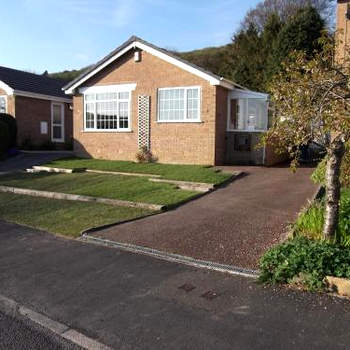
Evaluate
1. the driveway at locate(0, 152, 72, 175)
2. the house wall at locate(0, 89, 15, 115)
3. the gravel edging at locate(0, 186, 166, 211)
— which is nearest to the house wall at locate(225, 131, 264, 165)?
the gravel edging at locate(0, 186, 166, 211)

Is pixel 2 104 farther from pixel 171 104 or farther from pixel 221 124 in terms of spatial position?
pixel 221 124

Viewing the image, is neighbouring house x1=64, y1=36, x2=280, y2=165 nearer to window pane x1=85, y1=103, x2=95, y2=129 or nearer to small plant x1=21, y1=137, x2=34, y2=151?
window pane x1=85, y1=103, x2=95, y2=129

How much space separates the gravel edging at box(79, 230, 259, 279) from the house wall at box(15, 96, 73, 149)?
16.5m

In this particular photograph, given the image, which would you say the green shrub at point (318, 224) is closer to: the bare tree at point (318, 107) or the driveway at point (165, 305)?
the bare tree at point (318, 107)

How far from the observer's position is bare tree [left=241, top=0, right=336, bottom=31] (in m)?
35.8

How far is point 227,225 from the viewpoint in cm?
786

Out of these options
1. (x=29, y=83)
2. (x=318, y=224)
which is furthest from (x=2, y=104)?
(x=318, y=224)

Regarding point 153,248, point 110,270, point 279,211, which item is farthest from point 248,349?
point 279,211

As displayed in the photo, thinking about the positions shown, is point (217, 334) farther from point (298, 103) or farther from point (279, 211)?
point (279, 211)

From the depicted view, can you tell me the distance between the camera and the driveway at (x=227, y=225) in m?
6.48

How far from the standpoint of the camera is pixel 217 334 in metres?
3.82

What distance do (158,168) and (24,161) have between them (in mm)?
7486

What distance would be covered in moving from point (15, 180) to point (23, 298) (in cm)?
1005

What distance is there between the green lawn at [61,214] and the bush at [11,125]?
36.1 ft
